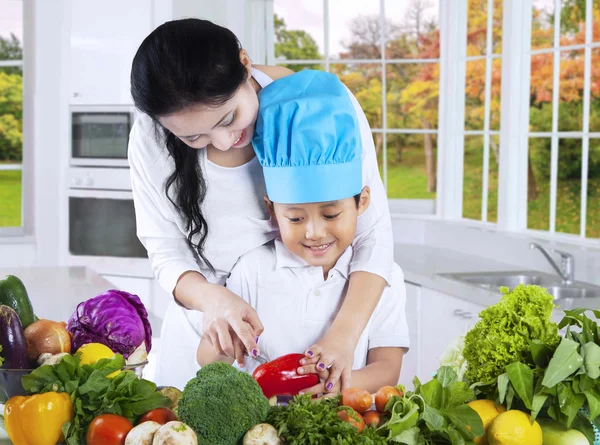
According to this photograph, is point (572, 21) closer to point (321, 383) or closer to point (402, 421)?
point (321, 383)

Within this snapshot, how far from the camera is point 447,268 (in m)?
3.62

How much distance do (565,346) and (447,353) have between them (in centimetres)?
36

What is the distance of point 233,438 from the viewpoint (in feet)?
3.65

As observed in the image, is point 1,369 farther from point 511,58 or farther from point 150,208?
point 511,58

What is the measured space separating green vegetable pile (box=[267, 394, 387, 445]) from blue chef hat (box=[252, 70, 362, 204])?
1.69 ft

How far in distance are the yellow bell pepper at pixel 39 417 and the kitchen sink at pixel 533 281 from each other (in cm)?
214

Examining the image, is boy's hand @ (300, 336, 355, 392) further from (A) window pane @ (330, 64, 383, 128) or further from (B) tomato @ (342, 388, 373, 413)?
(A) window pane @ (330, 64, 383, 128)

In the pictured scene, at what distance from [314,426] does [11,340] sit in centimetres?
52

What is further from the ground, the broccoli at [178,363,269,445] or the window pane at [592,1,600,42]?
the window pane at [592,1,600,42]

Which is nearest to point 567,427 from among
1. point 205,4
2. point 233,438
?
point 233,438

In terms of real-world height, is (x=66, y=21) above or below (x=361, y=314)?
above

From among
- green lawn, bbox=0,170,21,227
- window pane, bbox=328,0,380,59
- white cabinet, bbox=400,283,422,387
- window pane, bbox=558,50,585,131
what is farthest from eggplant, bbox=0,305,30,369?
green lawn, bbox=0,170,21,227

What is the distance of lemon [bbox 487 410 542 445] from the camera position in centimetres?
118

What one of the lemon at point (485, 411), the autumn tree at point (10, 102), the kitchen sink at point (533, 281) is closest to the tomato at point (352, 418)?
the lemon at point (485, 411)
